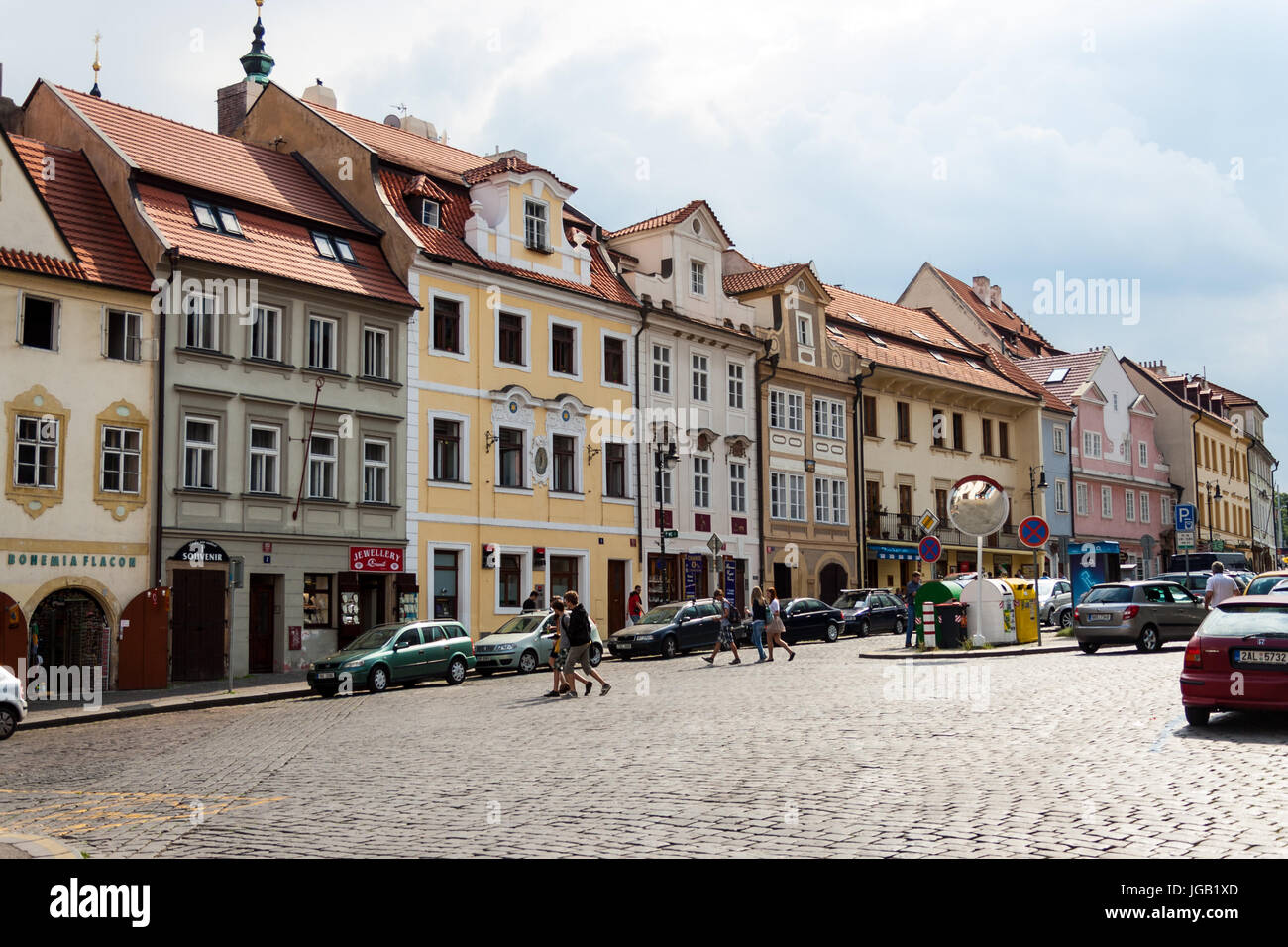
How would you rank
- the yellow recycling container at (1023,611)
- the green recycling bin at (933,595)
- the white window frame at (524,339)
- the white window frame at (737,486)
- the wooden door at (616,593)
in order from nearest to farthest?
the green recycling bin at (933,595) → the yellow recycling container at (1023,611) → the white window frame at (524,339) → the wooden door at (616,593) → the white window frame at (737,486)

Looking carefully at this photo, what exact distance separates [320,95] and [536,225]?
973 centimetres

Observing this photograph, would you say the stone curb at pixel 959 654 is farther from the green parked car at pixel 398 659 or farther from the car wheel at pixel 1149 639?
the green parked car at pixel 398 659

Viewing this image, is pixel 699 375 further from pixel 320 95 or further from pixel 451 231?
pixel 320 95

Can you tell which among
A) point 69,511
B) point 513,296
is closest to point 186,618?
point 69,511

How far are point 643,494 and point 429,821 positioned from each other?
3122 cm

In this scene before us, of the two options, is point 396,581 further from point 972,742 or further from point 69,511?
point 972,742

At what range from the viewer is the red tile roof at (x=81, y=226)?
2773 cm

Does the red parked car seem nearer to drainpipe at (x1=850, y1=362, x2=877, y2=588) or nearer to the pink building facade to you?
drainpipe at (x1=850, y1=362, x2=877, y2=588)

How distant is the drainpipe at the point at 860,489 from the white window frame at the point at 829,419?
2.71ft

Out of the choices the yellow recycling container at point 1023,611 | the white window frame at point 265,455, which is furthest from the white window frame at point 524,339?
the yellow recycling container at point 1023,611

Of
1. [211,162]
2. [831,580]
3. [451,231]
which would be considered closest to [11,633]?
[211,162]

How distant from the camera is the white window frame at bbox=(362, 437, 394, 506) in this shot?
108 ft

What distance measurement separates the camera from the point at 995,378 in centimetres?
5978
